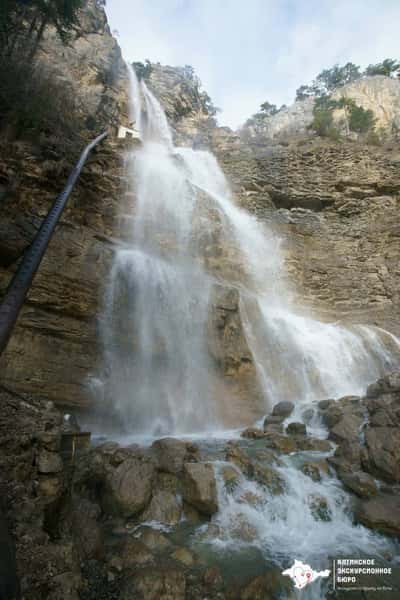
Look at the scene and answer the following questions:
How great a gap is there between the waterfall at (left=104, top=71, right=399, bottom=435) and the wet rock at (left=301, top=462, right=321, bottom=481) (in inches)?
119

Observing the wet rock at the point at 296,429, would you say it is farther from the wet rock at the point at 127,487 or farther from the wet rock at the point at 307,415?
the wet rock at the point at 127,487

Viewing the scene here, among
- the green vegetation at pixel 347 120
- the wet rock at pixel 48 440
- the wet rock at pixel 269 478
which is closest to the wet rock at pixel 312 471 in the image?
the wet rock at pixel 269 478

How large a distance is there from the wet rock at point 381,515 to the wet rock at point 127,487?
2785 millimetres

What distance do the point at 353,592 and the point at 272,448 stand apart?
2.71 metres

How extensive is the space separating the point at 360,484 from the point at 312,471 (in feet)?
2.17

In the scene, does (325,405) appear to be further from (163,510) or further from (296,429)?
(163,510)

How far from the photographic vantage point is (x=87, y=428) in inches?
250

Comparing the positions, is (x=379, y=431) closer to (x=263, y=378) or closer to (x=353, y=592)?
(x=353, y=592)

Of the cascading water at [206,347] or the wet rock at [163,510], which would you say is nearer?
the wet rock at [163,510]

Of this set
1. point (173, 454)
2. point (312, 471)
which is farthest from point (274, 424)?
point (173, 454)

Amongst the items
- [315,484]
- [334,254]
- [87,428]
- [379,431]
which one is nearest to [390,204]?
[334,254]

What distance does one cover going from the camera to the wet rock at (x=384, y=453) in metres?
4.64

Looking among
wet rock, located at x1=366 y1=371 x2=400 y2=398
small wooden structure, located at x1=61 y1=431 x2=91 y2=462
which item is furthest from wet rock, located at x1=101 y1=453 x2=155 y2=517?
wet rock, located at x1=366 y1=371 x2=400 y2=398

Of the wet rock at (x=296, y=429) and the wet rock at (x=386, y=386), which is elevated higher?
the wet rock at (x=386, y=386)
